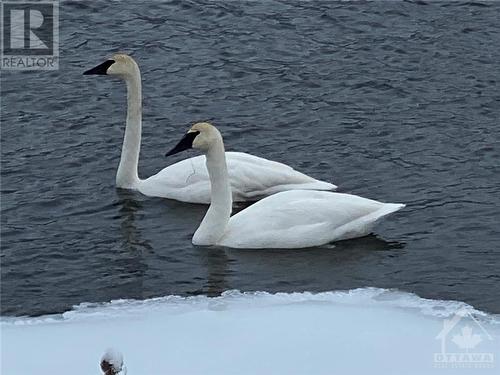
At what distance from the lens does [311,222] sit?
33.5 ft

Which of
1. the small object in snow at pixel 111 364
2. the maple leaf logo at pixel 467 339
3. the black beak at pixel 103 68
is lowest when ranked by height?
the maple leaf logo at pixel 467 339

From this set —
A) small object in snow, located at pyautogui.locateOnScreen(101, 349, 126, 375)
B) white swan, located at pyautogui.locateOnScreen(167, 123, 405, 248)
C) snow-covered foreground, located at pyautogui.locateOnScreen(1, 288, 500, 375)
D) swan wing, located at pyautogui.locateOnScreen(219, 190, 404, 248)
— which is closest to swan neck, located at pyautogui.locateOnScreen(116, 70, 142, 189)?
white swan, located at pyautogui.locateOnScreen(167, 123, 405, 248)

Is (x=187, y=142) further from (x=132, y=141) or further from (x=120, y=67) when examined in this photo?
(x=120, y=67)

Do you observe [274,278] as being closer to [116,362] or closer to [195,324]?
[195,324]

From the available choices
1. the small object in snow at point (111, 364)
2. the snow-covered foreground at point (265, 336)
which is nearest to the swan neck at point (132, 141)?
the snow-covered foreground at point (265, 336)

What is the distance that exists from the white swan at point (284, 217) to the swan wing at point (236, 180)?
0.56 metres

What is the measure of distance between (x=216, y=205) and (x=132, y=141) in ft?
4.70

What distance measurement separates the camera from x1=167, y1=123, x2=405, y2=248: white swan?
10.2 m

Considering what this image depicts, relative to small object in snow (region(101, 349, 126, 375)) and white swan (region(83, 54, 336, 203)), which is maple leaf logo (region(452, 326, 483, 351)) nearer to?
small object in snow (region(101, 349, 126, 375))

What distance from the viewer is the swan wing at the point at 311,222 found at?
401 inches

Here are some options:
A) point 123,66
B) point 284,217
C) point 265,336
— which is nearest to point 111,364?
point 265,336

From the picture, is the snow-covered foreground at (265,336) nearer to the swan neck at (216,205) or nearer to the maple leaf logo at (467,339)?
the maple leaf logo at (467,339)

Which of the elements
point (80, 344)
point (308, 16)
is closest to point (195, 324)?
point (80, 344)

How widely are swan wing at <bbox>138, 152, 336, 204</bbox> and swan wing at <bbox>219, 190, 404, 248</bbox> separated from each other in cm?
57
